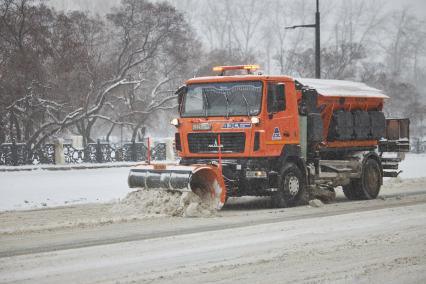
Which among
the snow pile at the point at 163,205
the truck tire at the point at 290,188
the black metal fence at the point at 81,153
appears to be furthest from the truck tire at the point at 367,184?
the black metal fence at the point at 81,153

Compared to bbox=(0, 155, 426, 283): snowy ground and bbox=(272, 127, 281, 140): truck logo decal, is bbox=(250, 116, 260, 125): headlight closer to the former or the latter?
bbox=(272, 127, 281, 140): truck logo decal

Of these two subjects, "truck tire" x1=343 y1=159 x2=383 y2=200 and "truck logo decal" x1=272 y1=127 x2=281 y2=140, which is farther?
"truck tire" x1=343 y1=159 x2=383 y2=200

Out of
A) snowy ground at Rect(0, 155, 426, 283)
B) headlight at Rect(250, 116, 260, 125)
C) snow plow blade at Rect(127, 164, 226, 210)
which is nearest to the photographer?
snowy ground at Rect(0, 155, 426, 283)

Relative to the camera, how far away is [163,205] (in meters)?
15.4

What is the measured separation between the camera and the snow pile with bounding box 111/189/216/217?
49.6 ft

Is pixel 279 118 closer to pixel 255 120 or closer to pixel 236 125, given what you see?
pixel 255 120

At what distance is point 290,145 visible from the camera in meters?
17.0

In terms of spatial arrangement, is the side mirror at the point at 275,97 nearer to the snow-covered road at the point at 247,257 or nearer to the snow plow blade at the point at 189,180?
the snow plow blade at the point at 189,180

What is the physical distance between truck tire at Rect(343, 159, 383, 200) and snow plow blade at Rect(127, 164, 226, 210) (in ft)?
17.5

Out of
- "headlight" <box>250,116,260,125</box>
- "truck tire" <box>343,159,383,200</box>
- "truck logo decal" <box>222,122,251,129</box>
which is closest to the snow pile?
"truck logo decal" <box>222,122,251,129</box>

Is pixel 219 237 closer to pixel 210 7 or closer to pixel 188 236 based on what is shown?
pixel 188 236

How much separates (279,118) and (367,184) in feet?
13.9

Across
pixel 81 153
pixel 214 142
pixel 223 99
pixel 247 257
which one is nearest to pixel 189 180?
pixel 214 142

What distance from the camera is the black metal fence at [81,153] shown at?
125ft
